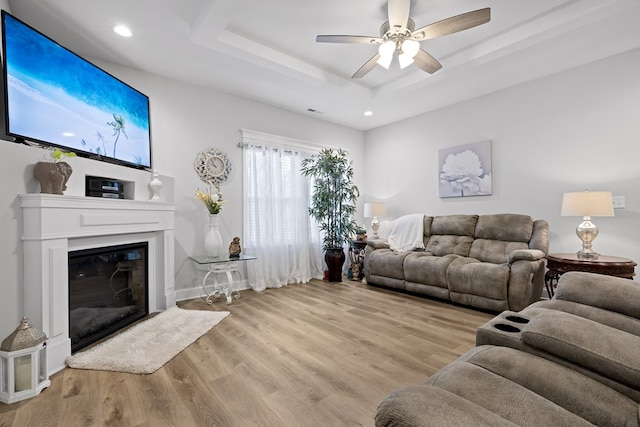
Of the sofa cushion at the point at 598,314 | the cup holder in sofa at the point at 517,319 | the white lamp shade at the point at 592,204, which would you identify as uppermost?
the white lamp shade at the point at 592,204

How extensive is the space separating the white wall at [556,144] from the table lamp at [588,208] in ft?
1.50

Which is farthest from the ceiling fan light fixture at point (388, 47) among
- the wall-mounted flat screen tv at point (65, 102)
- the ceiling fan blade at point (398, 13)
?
the wall-mounted flat screen tv at point (65, 102)

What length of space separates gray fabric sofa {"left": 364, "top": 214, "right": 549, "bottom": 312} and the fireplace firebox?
9.78 feet

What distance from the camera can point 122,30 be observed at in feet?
8.83

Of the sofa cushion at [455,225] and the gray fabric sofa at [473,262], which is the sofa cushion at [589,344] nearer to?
the gray fabric sofa at [473,262]

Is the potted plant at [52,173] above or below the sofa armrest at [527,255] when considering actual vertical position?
above

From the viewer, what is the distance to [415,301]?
11.9ft

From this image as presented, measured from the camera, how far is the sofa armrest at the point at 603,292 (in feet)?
4.87

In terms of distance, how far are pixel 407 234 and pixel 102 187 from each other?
12.8 ft

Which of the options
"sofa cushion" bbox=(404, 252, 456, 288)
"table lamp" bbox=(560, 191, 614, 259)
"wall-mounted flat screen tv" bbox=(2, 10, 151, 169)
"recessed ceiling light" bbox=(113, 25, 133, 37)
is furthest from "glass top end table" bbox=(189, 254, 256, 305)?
"table lamp" bbox=(560, 191, 614, 259)

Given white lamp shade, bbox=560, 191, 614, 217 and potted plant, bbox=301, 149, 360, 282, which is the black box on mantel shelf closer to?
potted plant, bbox=301, 149, 360, 282

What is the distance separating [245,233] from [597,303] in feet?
12.1

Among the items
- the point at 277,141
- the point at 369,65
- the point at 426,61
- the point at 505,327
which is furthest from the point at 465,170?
the point at 505,327

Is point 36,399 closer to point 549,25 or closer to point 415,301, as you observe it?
point 415,301
